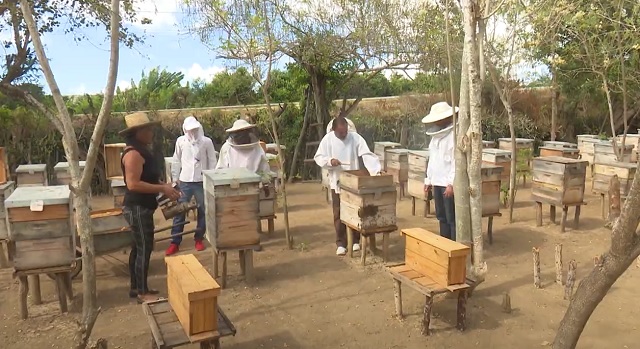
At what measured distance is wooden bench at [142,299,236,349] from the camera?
3465 millimetres

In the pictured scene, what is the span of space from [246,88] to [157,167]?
1558 centimetres

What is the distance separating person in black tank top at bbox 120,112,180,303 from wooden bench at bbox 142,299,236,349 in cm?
106

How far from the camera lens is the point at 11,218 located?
4453 mm

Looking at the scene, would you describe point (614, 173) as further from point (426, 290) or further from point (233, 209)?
point (233, 209)

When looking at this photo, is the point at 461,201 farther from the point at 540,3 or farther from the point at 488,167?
the point at 540,3

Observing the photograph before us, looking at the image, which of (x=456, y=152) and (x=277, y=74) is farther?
(x=277, y=74)

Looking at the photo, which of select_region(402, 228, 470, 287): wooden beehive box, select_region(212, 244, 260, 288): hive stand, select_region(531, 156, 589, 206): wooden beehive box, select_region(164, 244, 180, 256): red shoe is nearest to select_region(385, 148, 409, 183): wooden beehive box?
select_region(531, 156, 589, 206): wooden beehive box

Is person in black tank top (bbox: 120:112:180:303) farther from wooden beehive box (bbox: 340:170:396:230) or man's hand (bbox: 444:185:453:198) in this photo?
man's hand (bbox: 444:185:453:198)

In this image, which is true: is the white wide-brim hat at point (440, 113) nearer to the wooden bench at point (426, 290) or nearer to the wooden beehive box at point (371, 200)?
the wooden beehive box at point (371, 200)

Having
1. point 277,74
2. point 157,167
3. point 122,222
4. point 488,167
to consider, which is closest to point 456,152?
point 488,167

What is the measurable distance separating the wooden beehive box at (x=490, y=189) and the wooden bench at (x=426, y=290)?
248 cm

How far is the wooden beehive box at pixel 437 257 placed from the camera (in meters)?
4.23

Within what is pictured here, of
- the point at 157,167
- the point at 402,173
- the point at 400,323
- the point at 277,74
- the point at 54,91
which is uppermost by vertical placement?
the point at 277,74

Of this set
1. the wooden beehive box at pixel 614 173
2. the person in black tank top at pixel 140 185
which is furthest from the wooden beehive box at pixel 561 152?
the person in black tank top at pixel 140 185
